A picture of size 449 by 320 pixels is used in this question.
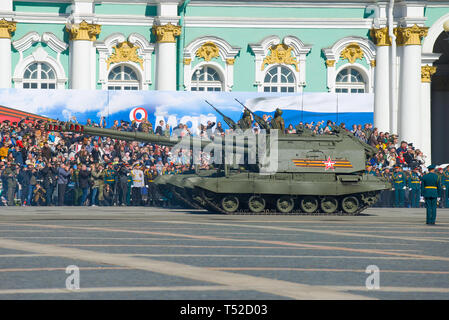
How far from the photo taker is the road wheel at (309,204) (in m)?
30.5

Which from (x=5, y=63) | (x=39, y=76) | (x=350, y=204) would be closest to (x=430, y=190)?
(x=350, y=204)

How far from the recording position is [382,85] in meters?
45.9

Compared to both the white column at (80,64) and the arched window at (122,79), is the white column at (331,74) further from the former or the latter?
the white column at (80,64)

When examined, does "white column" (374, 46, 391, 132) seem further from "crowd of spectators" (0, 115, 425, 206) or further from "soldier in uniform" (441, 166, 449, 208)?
"soldier in uniform" (441, 166, 449, 208)

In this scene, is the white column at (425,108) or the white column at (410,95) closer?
the white column at (410,95)

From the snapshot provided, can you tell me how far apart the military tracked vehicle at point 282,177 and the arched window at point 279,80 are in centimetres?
1396

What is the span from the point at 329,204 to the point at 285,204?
4.38 feet

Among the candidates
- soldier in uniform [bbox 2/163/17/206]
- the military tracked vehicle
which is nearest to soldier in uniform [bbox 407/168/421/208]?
the military tracked vehicle

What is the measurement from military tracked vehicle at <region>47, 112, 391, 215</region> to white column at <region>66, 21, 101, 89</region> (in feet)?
40.7

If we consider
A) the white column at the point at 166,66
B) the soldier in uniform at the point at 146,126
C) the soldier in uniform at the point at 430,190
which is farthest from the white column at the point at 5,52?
the soldier in uniform at the point at 430,190

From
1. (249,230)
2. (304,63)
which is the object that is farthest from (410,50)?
(249,230)

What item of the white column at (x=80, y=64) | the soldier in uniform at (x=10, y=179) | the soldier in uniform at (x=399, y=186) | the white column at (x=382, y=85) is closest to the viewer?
the soldier in uniform at (x=10, y=179)

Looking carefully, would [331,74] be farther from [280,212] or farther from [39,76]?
[280,212]

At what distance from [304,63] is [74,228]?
25.8 metres
